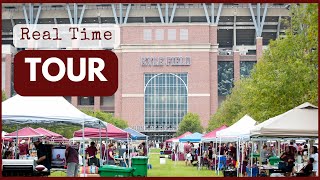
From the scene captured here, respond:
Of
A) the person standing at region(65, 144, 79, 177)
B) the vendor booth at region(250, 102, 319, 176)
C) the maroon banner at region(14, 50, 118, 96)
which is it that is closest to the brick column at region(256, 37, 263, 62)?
the vendor booth at region(250, 102, 319, 176)

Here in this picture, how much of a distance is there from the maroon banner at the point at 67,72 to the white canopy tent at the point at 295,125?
250 inches

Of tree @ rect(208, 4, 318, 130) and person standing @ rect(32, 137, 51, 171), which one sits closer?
person standing @ rect(32, 137, 51, 171)

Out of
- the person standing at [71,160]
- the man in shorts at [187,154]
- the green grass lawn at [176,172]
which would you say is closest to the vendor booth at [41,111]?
→ the person standing at [71,160]

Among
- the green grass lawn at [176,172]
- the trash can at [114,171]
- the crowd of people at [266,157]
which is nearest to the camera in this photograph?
the trash can at [114,171]

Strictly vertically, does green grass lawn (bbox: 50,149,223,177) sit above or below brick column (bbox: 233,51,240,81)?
below

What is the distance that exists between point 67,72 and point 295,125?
700 cm

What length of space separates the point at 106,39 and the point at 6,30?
377 ft

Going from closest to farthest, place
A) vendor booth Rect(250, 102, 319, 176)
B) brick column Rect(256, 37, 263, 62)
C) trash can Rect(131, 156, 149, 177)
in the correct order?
vendor booth Rect(250, 102, 319, 176) < trash can Rect(131, 156, 149, 177) < brick column Rect(256, 37, 263, 62)

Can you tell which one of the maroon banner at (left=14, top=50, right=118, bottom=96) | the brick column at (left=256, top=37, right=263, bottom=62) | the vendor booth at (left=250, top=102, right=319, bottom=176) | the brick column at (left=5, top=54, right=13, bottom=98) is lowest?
the vendor booth at (left=250, top=102, right=319, bottom=176)

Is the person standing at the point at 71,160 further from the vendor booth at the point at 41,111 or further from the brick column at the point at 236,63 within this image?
the brick column at the point at 236,63

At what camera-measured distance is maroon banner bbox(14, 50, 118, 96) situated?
371 inches

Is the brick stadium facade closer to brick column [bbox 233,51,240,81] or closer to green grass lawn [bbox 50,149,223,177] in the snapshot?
brick column [bbox 233,51,240,81]

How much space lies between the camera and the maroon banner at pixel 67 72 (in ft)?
30.9

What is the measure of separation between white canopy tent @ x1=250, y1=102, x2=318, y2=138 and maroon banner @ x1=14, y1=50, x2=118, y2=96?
6356 millimetres
